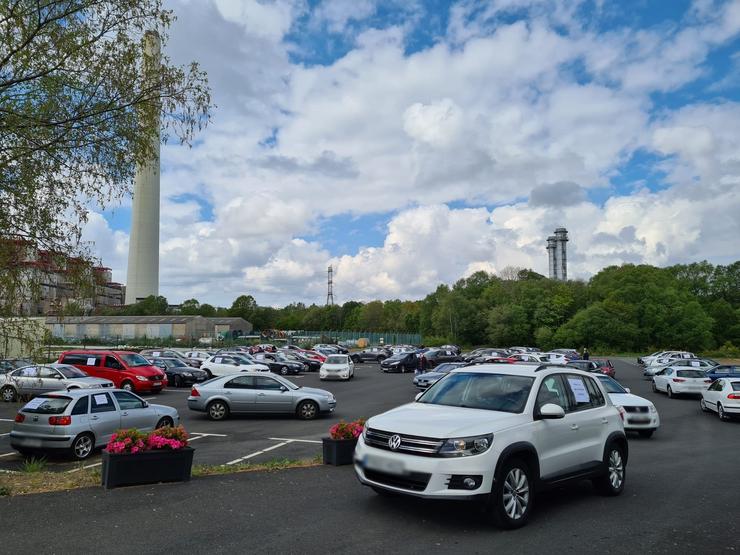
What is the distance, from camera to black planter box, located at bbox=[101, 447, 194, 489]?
7.79 metres

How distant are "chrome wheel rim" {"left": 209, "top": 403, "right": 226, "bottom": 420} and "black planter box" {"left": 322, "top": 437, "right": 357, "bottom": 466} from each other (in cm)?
945

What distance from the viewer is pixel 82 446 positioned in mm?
11969

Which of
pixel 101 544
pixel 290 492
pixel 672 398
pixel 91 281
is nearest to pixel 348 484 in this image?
pixel 290 492

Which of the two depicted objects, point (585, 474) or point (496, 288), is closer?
point (585, 474)

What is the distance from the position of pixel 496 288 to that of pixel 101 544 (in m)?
113

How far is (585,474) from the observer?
7363mm

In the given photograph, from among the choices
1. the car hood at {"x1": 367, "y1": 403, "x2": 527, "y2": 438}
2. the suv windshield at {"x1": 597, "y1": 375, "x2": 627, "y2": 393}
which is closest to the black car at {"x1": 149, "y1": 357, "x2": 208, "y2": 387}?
the suv windshield at {"x1": 597, "y1": 375, "x2": 627, "y2": 393}

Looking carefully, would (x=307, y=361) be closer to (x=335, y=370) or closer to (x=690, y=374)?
(x=335, y=370)

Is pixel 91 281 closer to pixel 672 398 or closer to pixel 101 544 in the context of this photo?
pixel 101 544

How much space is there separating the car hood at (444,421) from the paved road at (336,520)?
1.02 m

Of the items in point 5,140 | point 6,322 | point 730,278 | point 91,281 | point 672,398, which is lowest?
point 672,398

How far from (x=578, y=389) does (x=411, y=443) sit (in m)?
2.86

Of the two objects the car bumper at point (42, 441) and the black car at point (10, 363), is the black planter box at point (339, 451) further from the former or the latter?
the car bumper at point (42, 441)

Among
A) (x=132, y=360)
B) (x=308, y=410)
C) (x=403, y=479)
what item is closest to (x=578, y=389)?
(x=403, y=479)
